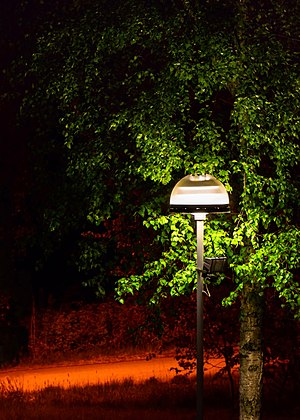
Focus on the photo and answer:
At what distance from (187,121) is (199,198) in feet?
7.12

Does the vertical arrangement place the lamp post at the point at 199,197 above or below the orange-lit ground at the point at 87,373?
above

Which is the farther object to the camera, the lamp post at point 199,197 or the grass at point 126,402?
the grass at point 126,402

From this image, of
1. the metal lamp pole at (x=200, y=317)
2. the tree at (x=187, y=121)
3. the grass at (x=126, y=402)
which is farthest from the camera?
the grass at (x=126, y=402)

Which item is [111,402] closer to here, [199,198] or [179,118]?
[179,118]

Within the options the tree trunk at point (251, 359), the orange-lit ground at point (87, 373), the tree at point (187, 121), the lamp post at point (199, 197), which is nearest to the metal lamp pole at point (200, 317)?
the lamp post at point (199, 197)

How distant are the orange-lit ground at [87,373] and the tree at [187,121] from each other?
785 cm

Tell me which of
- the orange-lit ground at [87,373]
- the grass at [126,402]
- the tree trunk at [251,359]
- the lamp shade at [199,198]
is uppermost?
the lamp shade at [199,198]

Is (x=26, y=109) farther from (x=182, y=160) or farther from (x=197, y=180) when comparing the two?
(x=197, y=180)

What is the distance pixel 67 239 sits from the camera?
2359 centimetres

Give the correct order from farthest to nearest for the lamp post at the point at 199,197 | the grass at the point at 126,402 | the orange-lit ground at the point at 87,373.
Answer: the orange-lit ground at the point at 87,373
the grass at the point at 126,402
the lamp post at the point at 199,197

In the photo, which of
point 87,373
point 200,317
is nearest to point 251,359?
point 200,317

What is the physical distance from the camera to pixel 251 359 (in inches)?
423

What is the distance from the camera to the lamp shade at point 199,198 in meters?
8.25

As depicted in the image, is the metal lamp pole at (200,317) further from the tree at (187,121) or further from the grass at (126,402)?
the grass at (126,402)
